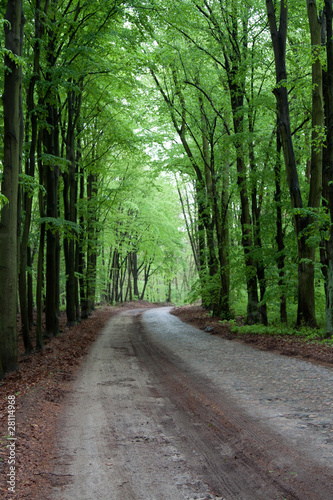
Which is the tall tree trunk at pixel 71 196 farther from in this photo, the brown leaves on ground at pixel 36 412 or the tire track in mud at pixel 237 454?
the tire track in mud at pixel 237 454

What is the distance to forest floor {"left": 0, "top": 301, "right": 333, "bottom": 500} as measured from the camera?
11.4ft

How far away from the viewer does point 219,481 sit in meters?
3.32

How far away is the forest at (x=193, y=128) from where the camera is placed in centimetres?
952

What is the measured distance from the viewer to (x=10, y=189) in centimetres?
739

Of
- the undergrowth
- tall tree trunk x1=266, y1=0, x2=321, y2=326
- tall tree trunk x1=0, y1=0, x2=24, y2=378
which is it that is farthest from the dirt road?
tall tree trunk x1=266, y1=0, x2=321, y2=326

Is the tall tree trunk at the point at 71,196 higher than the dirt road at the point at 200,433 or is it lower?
higher

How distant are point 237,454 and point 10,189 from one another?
6.23m

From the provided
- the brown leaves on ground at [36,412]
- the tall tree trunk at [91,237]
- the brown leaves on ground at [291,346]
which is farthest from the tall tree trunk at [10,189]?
the tall tree trunk at [91,237]

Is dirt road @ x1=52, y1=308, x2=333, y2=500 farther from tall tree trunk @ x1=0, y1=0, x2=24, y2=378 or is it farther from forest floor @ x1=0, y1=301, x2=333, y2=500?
tall tree trunk @ x1=0, y1=0, x2=24, y2=378

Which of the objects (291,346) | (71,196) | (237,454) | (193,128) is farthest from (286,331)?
(193,128)

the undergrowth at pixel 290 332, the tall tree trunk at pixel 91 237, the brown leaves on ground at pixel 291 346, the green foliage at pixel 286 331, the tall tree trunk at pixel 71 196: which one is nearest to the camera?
the brown leaves on ground at pixel 291 346

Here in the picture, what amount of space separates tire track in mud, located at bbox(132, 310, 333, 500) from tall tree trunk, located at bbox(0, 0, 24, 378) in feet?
11.9

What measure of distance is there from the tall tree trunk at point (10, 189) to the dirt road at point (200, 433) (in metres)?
1.83

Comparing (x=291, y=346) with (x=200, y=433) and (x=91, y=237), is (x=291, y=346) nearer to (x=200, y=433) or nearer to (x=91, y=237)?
(x=200, y=433)
